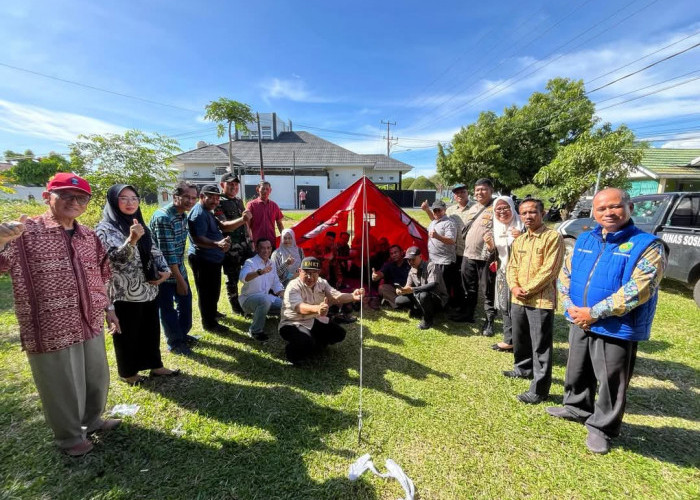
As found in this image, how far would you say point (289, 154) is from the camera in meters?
24.3

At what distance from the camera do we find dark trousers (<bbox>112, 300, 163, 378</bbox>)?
2.53 meters

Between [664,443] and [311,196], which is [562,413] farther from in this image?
[311,196]

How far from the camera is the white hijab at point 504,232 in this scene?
328cm

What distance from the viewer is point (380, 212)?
595cm

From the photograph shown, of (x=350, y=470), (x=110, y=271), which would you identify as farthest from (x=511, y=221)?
(x=110, y=271)

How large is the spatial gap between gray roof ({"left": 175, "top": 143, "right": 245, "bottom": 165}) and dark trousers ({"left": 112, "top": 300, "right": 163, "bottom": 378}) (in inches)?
827

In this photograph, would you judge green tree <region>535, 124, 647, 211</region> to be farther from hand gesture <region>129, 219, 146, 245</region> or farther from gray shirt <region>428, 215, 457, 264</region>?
hand gesture <region>129, 219, 146, 245</region>

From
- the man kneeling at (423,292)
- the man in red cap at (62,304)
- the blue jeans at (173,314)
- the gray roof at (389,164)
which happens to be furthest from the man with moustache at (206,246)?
the gray roof at (389,164)

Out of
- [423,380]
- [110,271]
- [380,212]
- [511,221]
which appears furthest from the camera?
[380,212]

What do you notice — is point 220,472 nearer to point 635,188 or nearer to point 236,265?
Answer: point 236,265

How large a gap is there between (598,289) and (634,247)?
1.07 feet

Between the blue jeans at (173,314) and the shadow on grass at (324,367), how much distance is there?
280 millimetres

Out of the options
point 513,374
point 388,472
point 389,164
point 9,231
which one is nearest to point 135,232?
point 9,231

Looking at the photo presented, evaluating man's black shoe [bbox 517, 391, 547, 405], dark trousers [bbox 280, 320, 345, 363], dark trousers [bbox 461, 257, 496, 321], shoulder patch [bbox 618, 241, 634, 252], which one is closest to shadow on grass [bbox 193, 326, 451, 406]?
dark trousers [bbox 280, 320, 345, 363]
